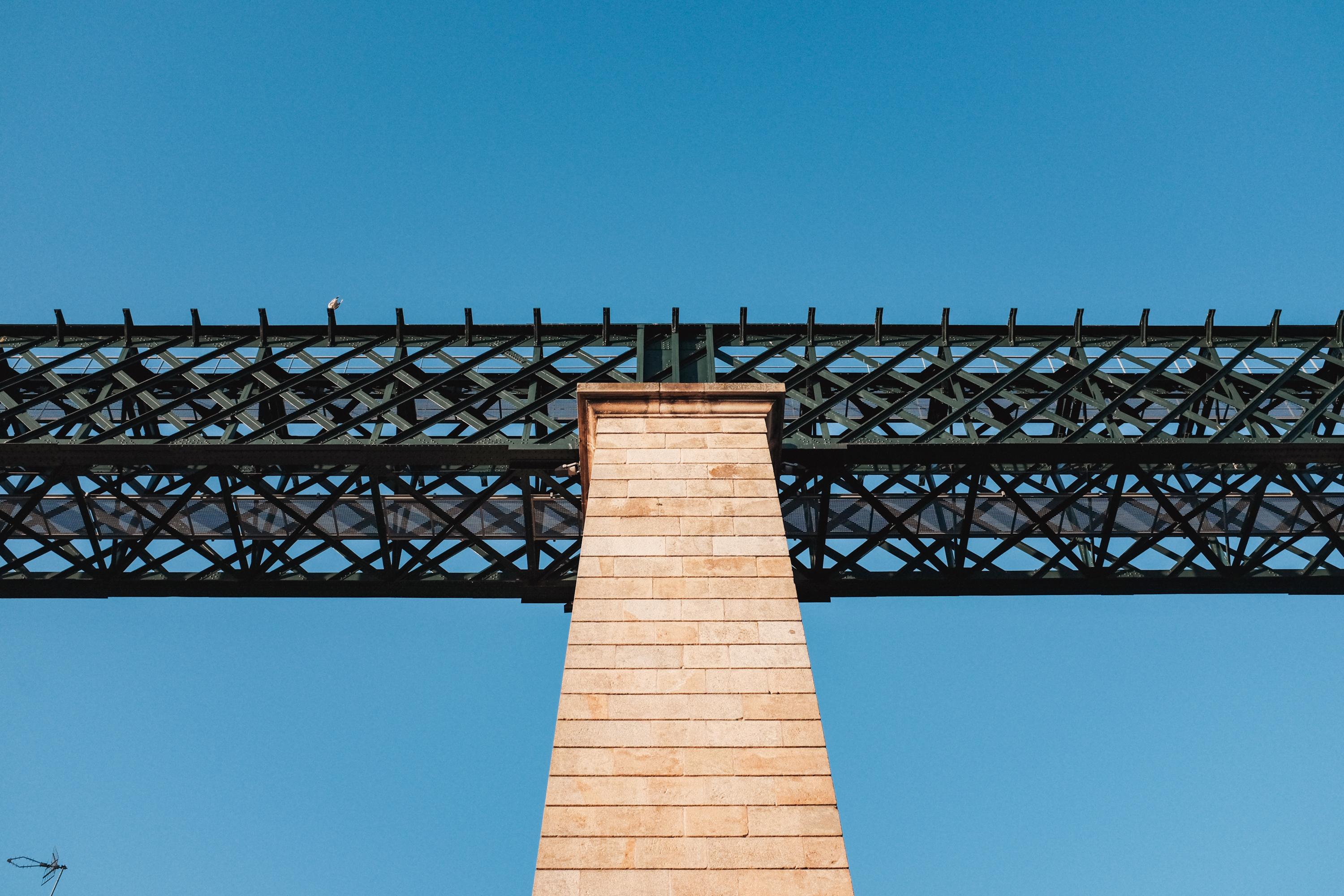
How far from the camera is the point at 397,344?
18.7 metres

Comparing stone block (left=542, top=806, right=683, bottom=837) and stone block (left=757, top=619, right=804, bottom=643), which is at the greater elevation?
stone block (left=757, top=619, right=804, bottom=643)

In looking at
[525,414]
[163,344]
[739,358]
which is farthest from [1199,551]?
[163,344]

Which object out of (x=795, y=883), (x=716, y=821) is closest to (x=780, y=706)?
(x=716, y=821)

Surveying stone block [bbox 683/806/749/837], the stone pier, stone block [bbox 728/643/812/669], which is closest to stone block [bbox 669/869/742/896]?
the stone pier

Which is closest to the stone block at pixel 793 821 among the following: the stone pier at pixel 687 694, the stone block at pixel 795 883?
the stone pier at pixel 687 694

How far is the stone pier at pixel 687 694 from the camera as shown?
970 cm

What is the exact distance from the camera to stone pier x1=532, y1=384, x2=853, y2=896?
9.70 m

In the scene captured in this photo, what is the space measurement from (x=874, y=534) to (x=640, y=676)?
8389 mm

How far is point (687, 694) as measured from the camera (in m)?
11.2

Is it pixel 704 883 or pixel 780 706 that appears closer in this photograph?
pixel 704 883

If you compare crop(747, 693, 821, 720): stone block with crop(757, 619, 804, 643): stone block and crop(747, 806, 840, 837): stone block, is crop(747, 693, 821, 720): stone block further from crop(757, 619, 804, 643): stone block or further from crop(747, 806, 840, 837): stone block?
crop(747, 806, 840, 837): stone block

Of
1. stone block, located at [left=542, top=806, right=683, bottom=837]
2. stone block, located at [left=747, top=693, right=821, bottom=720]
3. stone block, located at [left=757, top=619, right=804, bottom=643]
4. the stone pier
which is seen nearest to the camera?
the stone pier

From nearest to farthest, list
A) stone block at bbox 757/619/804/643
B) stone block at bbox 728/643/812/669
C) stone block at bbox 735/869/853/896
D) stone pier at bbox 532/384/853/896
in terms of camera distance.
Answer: stone block at bbox 735/869/853/896 → stone pier at bbox 532/384/853/896 → stone block at bbox 728/643/812/669 → stone block at bbox 757/619/804/643

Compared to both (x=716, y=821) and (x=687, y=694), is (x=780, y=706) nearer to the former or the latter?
(x=687, y=694)
